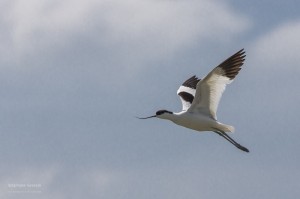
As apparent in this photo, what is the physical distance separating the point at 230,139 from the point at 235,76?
2.30 meters

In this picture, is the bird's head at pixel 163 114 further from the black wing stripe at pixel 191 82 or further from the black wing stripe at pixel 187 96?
the black wing stripe at pixel 191 82

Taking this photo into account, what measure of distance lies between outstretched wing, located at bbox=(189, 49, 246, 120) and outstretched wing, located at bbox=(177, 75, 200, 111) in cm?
177

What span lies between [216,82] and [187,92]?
395cm

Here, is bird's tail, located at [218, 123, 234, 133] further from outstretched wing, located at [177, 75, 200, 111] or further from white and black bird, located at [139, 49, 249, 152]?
outstretched wing, located at [177, 75, 200, 111]

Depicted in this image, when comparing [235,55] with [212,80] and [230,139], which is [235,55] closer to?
[212,80]

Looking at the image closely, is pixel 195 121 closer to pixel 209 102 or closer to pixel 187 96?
pixel 209 102

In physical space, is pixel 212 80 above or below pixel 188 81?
below

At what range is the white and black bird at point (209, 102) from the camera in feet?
75.6

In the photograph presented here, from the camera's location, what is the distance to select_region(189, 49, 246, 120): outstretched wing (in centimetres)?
2297

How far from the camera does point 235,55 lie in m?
23.2

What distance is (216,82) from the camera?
23156 millimetres

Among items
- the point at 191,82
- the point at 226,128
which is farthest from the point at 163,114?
the point at 191,82

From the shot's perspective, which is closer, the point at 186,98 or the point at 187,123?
the point at 187,123

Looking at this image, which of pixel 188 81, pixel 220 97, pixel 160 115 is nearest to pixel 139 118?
pixel 160 115
